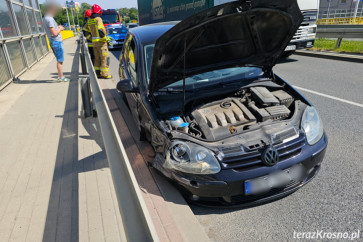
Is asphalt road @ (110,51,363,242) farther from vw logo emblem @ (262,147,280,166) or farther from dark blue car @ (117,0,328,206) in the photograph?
vw logo emblem @ (262,147,280,166)

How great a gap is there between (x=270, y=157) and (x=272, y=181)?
0.22 meters

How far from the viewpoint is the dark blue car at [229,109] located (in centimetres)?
235

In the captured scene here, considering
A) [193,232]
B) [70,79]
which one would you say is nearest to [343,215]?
[193,232]

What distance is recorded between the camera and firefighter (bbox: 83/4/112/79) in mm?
7405

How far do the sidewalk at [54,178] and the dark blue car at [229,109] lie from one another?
767mm

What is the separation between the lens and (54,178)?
10.5 feet

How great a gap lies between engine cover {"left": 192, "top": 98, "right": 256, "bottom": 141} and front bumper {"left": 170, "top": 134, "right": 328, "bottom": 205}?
1.37ft

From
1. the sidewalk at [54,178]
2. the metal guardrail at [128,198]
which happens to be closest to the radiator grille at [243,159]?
the metal guardrail at [128,198]

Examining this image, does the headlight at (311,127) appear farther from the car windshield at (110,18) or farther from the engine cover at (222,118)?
the car windshield at (110,18)

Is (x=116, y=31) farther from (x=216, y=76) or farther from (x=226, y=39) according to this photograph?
(x=226, y=39)

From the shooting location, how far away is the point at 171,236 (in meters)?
2.19

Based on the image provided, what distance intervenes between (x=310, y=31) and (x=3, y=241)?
10.6m

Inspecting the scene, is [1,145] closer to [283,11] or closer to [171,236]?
[171,236]

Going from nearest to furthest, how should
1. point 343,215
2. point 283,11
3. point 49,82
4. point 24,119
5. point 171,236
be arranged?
point 171,236, point 343,215, point 283,11, point 24,119, point 49,82
